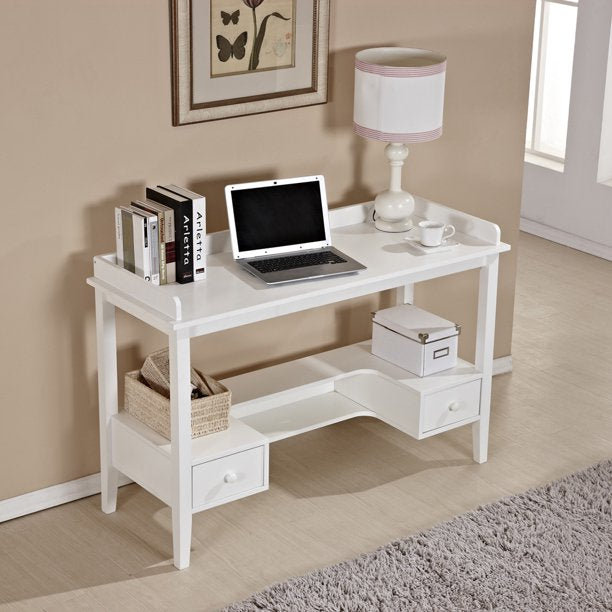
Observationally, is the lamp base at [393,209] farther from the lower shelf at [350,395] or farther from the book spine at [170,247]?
the book spine at [170,247]

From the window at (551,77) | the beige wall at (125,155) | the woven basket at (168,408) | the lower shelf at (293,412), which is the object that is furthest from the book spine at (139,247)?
the window at (551,77)

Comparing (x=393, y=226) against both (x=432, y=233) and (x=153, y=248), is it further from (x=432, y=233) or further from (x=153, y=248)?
(x=153, y=248)

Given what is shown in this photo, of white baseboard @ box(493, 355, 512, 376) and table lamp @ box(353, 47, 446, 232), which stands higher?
table lamp @ box(353, 47, 446, 232)

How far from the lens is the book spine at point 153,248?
10.1 ft

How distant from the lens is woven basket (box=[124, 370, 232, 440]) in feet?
10.4

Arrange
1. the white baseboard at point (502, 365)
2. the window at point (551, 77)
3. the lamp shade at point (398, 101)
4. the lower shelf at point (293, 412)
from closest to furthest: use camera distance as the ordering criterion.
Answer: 1. the lower shelf at point (293, 412)
2. the lamp shade at point (398, 101)
3. the white baseboard at point (502, 365)
4. the window at point (551, 77)

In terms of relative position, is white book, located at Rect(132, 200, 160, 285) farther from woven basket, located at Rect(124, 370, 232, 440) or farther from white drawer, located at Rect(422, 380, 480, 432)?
white drawer, located at Rect(422, 380, 480, 432)

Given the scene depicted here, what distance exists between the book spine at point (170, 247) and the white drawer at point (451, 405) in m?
→ 0.92

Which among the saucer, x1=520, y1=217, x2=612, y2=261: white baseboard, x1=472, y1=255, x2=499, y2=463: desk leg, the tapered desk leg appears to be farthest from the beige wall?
Answer: x1=520, y1=217, x2=612, y2=261: white baseboard

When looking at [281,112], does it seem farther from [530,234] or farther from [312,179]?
[530,234]

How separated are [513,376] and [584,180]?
5.30 feet

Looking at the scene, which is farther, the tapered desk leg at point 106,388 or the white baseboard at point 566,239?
the white baseboard at point 566,239

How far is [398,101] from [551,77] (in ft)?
8.83

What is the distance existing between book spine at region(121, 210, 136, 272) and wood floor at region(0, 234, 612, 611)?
785 mm
